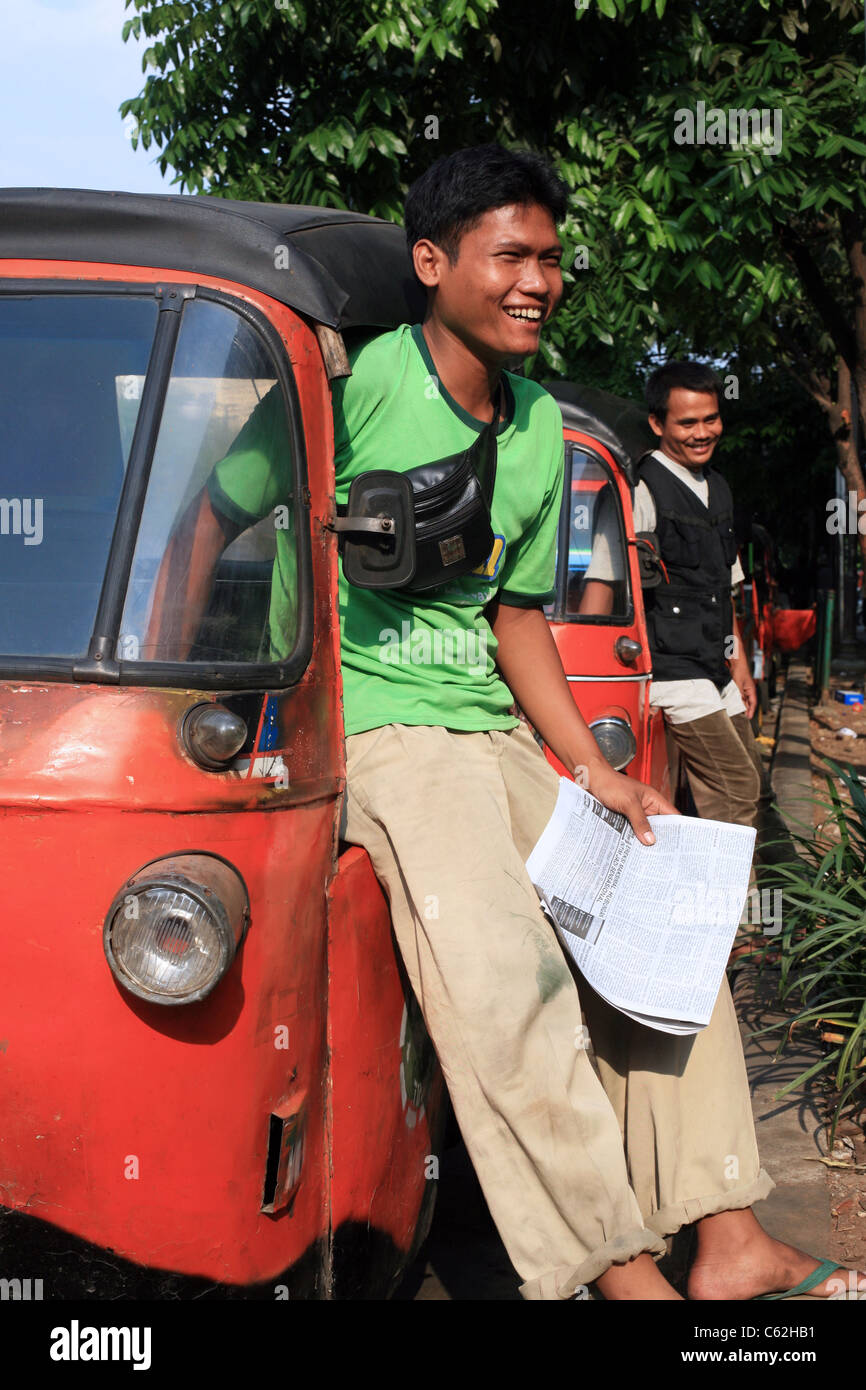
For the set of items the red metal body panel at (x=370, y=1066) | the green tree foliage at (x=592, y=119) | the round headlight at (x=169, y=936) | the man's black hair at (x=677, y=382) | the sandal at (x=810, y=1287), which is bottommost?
the sandal at (x=810, y=1287)

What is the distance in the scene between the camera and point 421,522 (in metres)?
2.42

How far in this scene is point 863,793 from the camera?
502 cm

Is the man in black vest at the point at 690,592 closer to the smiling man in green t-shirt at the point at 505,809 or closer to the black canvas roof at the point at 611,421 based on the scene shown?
the black canvas roof at the point at 611,421

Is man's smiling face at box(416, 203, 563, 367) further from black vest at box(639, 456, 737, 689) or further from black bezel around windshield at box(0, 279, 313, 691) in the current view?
black vest at box(639, 456, 737, 689)

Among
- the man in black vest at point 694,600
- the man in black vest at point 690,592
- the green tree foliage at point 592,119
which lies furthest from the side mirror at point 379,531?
the green tree foliage at point 592,119

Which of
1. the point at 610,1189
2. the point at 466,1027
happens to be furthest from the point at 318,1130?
the point at 610,1189

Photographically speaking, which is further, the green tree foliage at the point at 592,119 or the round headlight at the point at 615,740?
the green tree foliage at the point at 592,119

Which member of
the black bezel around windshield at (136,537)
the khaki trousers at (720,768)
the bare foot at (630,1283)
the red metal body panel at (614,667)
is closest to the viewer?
the black bezel around windshield at (136,537)

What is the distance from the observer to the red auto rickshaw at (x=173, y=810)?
2033 millimetres

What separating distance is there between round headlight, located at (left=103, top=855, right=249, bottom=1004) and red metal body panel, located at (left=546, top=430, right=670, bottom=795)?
3.19 m

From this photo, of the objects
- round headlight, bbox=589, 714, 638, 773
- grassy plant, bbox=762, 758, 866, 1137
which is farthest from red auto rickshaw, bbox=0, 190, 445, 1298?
round headlight, bbox=589, 714, 638, 773

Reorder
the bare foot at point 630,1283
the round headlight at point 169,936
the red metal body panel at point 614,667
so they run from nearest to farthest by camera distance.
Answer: the round headlight at point 169,936, the bare foot at point 630,1283, the red metal body panel at point 614,667

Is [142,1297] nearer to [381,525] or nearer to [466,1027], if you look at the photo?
[466,1027]

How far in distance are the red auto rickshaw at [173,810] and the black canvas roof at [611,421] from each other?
10.3ft
